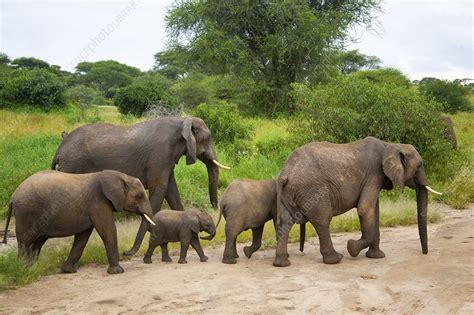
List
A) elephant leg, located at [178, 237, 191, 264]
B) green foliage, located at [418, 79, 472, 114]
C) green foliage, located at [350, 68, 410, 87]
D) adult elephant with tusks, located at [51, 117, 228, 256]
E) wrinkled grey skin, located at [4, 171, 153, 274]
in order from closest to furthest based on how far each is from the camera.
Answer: wrinkled grey skin, located at [4, 171, 153, 274], elephant leg, located at [178, 237, 191, 264], adult elephant with tusks, located at [51, 117, 228, 256], green foliage, located at [418, 79, 472, 114], green foliage, located at [350, 68, 410, 87]

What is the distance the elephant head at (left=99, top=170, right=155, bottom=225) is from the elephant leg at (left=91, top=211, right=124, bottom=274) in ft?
0.57

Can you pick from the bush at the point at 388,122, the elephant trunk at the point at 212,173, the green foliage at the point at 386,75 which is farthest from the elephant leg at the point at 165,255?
the green foliage at the point at 386,75

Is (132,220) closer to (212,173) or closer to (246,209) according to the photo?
(212,173)

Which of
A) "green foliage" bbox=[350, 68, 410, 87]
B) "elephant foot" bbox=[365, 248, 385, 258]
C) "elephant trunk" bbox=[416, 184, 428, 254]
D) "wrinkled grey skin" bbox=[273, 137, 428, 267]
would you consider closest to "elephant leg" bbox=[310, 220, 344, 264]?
"wrinkled grey skin" bbox=[273, 137, 428, 267]

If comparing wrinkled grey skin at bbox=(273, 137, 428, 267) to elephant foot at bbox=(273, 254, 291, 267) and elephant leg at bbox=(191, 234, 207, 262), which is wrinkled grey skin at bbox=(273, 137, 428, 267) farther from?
elephant leg at bbox=(191, 234, 207, 262)

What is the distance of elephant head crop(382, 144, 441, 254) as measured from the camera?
777cm

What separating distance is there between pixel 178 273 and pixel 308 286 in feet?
5.08

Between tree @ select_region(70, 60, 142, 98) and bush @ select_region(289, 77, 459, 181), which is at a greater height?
tree @ select_region(70, 60, 142, 98)

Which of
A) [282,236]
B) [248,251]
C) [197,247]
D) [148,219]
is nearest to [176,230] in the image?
[197,247]

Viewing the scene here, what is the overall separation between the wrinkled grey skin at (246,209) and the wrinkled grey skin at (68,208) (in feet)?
4.34

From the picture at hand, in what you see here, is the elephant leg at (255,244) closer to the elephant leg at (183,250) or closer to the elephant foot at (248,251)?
the elephant foot at (248,251)

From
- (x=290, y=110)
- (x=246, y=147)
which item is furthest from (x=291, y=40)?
(x=246, y=147)

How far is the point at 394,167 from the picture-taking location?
25.5 ft

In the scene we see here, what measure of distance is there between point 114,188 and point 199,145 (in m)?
2.36
